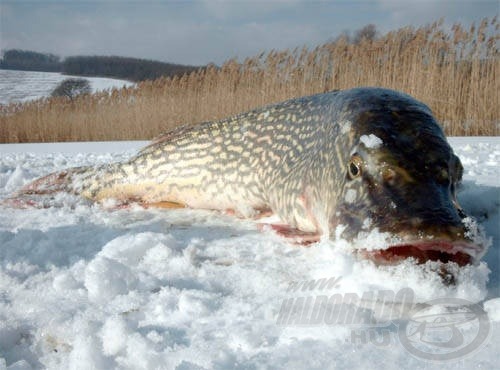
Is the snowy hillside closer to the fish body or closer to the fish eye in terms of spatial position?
the fish body

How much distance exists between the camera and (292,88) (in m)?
9.38

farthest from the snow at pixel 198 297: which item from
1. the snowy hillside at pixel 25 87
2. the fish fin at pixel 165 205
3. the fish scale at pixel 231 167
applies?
the snowy hillside at pixel 25 87

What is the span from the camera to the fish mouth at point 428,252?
45.6 inches

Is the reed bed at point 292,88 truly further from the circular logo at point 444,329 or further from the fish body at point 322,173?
the circular logo at point 444,329

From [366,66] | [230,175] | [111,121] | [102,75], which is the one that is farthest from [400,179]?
[102,75]

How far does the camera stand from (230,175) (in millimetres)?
2676

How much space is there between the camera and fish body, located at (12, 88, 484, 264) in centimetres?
125

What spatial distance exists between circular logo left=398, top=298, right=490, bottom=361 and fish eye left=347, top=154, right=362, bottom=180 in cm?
52

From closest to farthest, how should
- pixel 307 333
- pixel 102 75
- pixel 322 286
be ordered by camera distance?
pixel 307 333, pixel 322 286, pixel 102 75

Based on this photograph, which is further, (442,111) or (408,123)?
(442,111)

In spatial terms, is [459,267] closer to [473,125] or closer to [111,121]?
[473,125]

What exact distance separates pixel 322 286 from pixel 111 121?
36.8 feet

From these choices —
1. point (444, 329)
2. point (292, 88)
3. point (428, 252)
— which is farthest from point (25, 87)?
point (444, 329)

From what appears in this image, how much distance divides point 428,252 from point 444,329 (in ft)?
0.72
